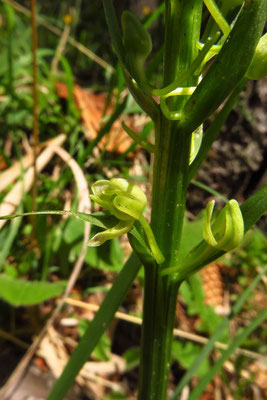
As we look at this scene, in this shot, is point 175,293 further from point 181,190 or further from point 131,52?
point 131,52

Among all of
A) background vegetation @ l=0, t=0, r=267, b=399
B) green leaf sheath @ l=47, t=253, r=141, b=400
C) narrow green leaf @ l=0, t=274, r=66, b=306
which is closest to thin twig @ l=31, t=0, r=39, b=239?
background vegetation @ l=0, t=0, r=267, b=399

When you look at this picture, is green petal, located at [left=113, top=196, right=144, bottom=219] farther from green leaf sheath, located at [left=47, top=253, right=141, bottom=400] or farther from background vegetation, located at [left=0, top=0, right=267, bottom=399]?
background vegetation, located at [left=0, top=0, right=267, bottom=399]

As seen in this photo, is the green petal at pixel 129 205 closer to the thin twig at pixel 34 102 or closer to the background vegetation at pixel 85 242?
the background vegetation at pixel 85 242

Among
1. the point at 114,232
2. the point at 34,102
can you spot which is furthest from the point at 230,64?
the point at 34,102

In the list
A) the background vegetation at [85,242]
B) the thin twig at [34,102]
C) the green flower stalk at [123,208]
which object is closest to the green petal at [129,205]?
the green flower stalk at [123,208]

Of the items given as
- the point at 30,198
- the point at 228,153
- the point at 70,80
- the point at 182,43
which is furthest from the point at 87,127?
the point at 182,43

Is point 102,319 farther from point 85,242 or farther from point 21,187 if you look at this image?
point 21,187
